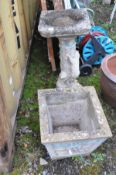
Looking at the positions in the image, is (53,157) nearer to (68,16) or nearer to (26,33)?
(68,16)

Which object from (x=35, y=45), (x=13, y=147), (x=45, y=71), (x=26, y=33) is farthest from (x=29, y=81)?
(x=13, y=147)

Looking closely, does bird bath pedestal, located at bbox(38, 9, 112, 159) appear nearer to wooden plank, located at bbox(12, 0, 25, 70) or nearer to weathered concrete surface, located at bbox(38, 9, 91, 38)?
weathered concrete surface, located at bbox(38, 9, 91, 38)

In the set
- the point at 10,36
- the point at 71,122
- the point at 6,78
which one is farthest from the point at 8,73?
the point at 71,122

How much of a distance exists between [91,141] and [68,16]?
4.07 feet

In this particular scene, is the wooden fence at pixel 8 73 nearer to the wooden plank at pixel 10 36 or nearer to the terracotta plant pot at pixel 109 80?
the wooden plank at pixel 10 36

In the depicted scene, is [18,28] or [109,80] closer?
[109,80]

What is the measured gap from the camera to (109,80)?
2.21 m

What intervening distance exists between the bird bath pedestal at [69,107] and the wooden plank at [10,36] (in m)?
0.27

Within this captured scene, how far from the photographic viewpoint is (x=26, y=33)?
3025mm

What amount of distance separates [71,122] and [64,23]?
3.01ft

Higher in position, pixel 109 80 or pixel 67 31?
pixel 67 31

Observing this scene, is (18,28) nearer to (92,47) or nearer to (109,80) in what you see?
(92,47)

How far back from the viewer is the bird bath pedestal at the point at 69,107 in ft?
5.63

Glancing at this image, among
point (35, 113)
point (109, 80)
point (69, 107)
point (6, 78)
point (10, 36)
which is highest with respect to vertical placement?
point (10, 36)
